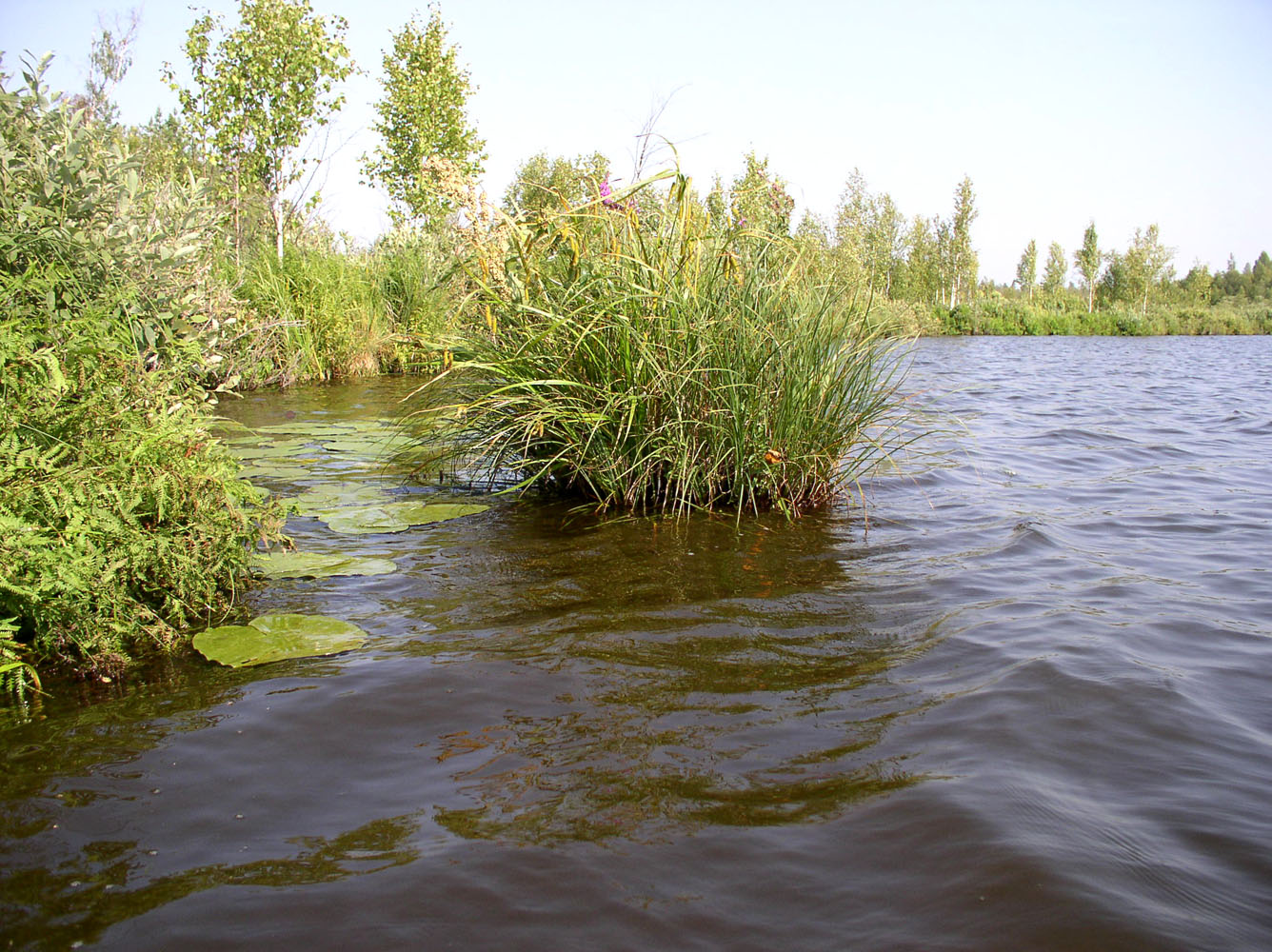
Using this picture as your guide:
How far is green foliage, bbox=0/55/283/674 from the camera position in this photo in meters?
2.62

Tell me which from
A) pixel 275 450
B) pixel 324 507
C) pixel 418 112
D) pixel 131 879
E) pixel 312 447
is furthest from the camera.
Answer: pixel 418 112

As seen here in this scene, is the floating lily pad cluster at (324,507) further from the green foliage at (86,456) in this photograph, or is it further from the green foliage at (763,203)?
the green foliage at (763,203)

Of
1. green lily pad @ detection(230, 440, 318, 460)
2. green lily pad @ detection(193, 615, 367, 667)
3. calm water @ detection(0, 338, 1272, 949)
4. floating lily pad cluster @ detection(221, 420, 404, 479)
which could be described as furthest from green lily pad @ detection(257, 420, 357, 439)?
green lily pad @ detection(193, 615, 367, 667)

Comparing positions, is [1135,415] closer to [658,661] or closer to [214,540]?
[658,661]

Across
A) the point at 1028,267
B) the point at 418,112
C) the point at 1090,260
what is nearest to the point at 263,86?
A: the point at 418,112

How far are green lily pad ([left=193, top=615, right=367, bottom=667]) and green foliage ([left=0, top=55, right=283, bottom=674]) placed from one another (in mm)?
146

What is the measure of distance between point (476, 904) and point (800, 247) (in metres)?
4.41

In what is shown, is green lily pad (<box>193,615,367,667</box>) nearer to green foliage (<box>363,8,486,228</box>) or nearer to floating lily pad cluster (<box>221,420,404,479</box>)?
floating lily pad cluster (<box>221,420,404,479</box>)

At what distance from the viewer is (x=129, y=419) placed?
297 centimetres

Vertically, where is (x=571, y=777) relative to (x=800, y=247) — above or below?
below

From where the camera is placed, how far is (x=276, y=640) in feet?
10.0

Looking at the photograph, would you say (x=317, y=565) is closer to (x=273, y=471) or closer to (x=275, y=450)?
(x=273, y=471)

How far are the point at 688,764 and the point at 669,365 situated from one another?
2621 millimetres

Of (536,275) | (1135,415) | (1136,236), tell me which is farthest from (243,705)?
(1136,236)
